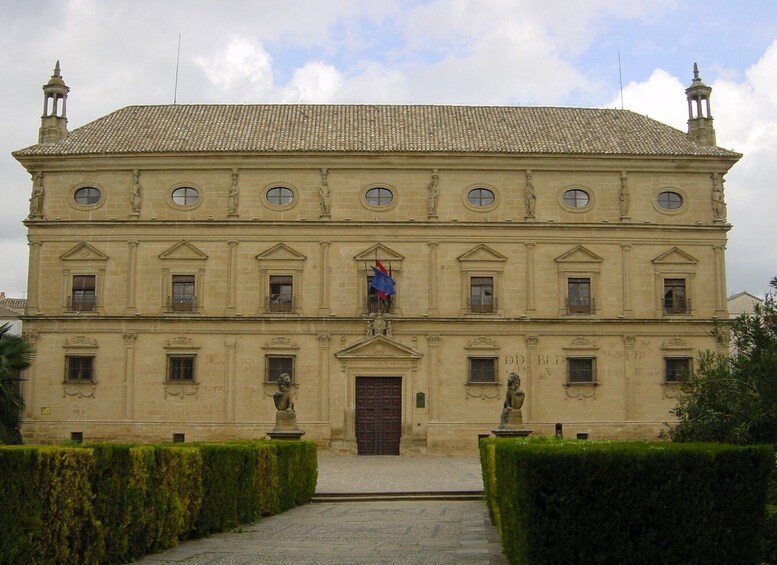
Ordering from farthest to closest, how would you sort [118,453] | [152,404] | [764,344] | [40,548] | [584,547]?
[152,404]
[764,344]
[118,453]
[40,548]
[584,547]

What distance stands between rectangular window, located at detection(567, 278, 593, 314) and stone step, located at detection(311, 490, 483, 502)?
16222mm

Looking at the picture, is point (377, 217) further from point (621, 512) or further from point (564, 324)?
point (621, 512)

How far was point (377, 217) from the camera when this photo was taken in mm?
37969

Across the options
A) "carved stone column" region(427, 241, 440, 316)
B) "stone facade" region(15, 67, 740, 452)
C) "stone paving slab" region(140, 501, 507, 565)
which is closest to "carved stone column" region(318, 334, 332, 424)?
"stone facade" region(15, 67, 740, 452)

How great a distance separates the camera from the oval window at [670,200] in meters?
38.5

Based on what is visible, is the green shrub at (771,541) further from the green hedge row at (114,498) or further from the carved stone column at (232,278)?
the carved stone column at (232,278)

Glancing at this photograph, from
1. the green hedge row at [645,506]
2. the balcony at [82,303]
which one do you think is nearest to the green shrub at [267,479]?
the green hedge row at [645,506]

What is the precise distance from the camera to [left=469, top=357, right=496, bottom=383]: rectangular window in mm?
37031

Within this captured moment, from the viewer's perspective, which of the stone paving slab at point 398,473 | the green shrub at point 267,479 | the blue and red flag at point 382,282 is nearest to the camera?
the green shrub at point 267,479

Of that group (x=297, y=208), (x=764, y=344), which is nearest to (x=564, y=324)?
(x=297, y=208)

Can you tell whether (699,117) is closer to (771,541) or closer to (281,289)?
(281,289)

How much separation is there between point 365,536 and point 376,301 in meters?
22.7

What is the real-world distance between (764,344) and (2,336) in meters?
24.3

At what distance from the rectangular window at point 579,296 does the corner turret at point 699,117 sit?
28.3ft
